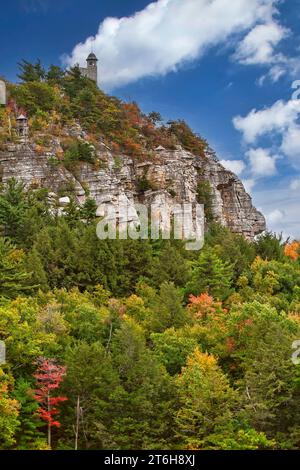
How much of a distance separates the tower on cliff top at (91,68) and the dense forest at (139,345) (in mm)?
40527

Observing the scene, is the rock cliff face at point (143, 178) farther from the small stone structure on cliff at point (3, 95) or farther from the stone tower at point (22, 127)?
the small stone structure on cliff at point (3, 95)

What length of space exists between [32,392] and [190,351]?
9179mm

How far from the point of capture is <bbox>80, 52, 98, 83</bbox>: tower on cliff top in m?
91.3

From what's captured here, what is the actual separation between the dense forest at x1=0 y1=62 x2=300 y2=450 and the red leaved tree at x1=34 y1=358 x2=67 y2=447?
7cm

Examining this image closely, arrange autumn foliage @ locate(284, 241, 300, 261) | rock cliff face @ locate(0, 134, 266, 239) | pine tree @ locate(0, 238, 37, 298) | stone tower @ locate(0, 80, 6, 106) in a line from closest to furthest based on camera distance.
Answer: pine tree @ locate(0, 238, 37, 298) → autumn foliage @ locate(284, 241, 300, 261) → stone tower @ locate(0, 80, 6, 106) → rock cliff face @ locate(0, 134, 266, 239)

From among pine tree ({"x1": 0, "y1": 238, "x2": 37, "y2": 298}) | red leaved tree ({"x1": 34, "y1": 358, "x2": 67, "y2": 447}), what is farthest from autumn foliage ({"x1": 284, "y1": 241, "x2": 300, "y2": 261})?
red leaved tree ({"x1": 34, "y1": 358, "x2": 67, "y2": 447})

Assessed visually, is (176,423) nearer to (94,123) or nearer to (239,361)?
(239,361)

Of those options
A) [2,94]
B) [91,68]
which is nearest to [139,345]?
[2,94]

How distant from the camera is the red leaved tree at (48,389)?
1099 inches

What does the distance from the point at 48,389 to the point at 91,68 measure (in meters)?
70.9

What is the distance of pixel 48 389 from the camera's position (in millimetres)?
28125

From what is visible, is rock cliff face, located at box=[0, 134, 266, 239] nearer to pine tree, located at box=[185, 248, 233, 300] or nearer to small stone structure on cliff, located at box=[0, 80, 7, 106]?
small stone structure on cliff, located at box=[0, 80, 7, 106]
